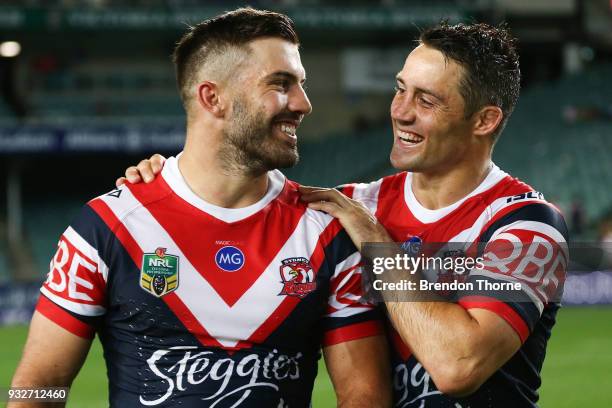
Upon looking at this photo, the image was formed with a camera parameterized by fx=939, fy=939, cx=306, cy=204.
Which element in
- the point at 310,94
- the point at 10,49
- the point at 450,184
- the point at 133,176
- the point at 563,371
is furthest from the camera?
the point at 310,94

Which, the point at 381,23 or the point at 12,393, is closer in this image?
the point at 12,393

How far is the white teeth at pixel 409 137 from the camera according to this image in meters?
3.27

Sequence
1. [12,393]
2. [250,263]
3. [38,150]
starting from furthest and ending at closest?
[38,150] < [250,263] < [12,393]

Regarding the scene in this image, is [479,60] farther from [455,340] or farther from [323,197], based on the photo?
[455,340]

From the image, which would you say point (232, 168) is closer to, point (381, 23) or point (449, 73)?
point (449, 73)

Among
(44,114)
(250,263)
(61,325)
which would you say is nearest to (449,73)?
(250,263)

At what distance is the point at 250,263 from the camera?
2.95 metres

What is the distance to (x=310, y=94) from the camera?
22.2m

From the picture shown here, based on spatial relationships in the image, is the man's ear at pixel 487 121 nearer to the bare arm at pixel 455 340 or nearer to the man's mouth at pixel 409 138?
the man's mouth at pixel 409 138

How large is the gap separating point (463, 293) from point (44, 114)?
731 inches

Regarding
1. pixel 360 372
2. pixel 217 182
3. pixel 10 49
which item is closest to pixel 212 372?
pixel 360 372

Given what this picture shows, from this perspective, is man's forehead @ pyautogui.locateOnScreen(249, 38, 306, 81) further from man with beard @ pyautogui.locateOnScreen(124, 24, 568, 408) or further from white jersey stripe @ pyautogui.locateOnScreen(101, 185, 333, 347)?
white jersey stripe @ pyautogui.locateOnScreen(101, 185, 333, 347)

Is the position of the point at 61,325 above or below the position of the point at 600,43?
below

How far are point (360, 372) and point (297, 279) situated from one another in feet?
1.14
